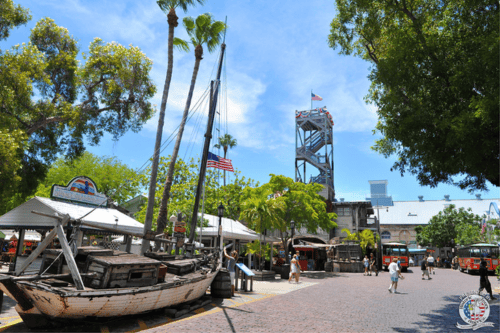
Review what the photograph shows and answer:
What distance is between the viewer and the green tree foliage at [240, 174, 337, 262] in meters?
24.4

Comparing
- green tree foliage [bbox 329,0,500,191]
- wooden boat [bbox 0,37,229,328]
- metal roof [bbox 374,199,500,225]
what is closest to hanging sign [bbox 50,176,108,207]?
wooden boat [bbox 0,37,229,328]

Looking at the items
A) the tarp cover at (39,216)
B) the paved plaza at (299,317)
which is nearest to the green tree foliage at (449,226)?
the paved plaza at (299,317)

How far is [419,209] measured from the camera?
79.1 meters

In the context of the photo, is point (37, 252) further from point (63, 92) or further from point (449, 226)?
point (449, 226)

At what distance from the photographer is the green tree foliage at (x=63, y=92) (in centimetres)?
1634

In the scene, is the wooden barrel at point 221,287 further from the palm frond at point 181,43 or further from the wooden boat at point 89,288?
the palm frond at point 181,43

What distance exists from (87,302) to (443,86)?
36.7 ft

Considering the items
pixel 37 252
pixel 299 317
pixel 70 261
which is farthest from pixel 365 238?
pixel 37 252

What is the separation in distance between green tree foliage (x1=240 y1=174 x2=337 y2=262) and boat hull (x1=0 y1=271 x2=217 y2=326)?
15762 millimetres

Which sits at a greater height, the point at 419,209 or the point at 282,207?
the point at 419,209

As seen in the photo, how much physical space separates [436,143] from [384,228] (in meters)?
72.2

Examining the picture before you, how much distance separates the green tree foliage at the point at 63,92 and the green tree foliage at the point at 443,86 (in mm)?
14816

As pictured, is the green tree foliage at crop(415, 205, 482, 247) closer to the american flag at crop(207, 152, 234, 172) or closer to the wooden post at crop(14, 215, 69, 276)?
the american flag at crop(207, 152, 234, 172)

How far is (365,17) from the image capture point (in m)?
12.6
